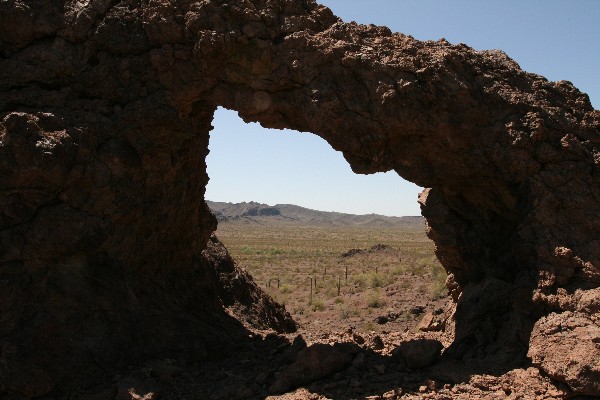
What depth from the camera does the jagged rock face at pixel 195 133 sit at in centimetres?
610

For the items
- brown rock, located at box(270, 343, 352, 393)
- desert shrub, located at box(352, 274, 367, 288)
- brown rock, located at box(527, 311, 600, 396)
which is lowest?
desert shrub, located at box(352, 274, 367, 288)

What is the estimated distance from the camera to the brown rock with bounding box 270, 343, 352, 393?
6016 millimetres

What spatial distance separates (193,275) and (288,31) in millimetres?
3983

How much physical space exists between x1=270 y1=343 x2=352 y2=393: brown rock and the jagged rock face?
152 cm

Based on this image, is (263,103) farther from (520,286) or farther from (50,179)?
(520,286)

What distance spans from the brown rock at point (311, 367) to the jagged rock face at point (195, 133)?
1523mm

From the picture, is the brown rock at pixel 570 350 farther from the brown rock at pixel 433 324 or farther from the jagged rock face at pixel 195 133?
the brown rock at pixel 433 324

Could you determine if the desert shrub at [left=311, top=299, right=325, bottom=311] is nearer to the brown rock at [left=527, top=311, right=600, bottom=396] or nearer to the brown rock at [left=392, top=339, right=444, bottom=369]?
the brown rock at [left=392, top=339, right=444, bottom=369]

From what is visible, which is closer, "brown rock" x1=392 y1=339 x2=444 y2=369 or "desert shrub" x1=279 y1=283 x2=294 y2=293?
"brown rock" x1=392 y1=339 x2=444 y2=369

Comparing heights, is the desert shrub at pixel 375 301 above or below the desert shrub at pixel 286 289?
above

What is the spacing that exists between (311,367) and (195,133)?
10.8 feet

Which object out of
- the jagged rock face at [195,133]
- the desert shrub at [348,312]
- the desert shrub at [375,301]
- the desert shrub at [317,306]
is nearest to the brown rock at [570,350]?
the jagged rock face at [195,133]

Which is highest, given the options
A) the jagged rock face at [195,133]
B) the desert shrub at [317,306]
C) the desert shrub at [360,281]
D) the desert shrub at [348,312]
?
the jagged rock face at [195,133]

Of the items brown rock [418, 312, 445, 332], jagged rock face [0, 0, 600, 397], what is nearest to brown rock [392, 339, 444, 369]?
jagged rock face [0, 0, 600, 397]
